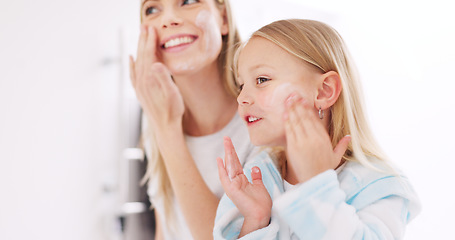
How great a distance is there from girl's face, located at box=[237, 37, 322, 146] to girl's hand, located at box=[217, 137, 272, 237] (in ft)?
0.14

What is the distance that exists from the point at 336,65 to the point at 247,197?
0.55ft

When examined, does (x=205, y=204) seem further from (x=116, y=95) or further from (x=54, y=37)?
(x=116, y=95)

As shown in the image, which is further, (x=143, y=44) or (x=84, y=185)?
(x=84, y=185)

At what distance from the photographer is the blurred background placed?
28.2 inches

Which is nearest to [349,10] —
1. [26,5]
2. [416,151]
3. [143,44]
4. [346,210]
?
[416,151]

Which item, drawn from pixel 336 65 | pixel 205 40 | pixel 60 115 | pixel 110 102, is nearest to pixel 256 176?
pixel 336 65

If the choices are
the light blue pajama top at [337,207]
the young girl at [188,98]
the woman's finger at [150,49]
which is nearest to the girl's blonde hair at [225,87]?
the young girl at [188,98]

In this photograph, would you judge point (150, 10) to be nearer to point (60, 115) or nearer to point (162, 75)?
point (162, 75)

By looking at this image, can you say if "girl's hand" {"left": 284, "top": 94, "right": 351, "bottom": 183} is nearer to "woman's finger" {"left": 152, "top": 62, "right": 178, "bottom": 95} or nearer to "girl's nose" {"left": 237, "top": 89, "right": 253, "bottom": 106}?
"girl's nose" {"left": 237, "top": 89, "right": 253, "bottom": 106}

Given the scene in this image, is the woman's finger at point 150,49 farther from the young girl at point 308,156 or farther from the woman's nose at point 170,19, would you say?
the young girl at point 308,156

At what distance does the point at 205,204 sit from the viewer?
0.58 meters

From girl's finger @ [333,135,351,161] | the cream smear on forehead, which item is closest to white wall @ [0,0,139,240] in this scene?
the cream smear on forehead

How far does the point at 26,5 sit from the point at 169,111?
1.37 feet

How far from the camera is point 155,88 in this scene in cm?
64
